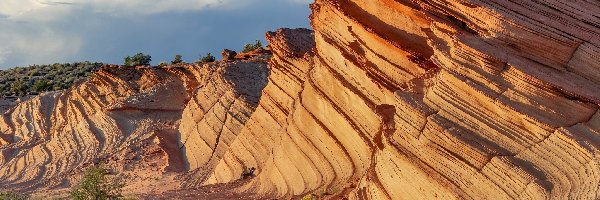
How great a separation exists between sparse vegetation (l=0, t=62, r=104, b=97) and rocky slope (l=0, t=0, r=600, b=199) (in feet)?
133

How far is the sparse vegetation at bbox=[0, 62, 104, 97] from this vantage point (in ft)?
227

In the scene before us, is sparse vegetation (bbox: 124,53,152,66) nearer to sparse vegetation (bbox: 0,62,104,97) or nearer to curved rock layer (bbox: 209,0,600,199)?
sparse vegetation (bbox: 0,62,104,97)

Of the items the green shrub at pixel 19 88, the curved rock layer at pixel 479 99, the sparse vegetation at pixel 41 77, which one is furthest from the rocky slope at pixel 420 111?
the green shrub at pixel 19 88

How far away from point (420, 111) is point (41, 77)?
2891 inches

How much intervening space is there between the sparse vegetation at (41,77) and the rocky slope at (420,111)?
133ft

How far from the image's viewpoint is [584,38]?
41.1 feet

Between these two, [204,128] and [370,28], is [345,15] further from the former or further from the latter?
[204,128]

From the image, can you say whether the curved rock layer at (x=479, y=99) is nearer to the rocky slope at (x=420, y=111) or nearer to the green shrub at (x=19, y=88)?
the rocky slope at (x=420, y=111)

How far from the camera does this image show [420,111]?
1274 centimetres

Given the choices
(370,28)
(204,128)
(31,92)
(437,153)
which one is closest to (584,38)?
(437,153)

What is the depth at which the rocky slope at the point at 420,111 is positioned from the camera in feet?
37.5

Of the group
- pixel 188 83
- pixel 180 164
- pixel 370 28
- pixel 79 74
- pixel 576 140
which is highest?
pixel 79 74

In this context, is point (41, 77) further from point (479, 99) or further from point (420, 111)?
point (479, 99)

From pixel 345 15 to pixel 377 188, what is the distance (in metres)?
6.18
